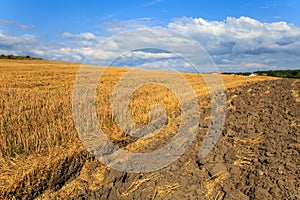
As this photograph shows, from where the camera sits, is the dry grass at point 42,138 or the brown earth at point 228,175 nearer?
the brown earth at point 228,175

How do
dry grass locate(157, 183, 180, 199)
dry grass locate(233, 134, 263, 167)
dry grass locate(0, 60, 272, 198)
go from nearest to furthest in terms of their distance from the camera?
dry grass locate(157, 183, 180, 199) → dry grass locate(0, 60, 272, 198) → dry grass locate(233, 134, 263, 167)

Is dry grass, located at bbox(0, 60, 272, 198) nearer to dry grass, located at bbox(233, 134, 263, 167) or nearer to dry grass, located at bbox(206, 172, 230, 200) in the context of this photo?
dry grass, located at bbox(233, 134, 263, 167)

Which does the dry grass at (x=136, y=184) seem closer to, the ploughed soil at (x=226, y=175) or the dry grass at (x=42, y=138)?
the ploughed soil at (x=226, y=175)

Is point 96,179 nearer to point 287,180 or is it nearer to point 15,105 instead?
point 287,180

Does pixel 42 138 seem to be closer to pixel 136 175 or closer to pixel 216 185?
pixel 136 175

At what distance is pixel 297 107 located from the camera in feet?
39.8

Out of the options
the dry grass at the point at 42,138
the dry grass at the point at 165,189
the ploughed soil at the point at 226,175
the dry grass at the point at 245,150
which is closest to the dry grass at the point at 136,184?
the ploughed soil at the point at 226,175

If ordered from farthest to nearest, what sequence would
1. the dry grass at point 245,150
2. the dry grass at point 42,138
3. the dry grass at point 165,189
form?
the dry grass at point 245,150, the dry grass at point 42,138, the dry grass at point 165,189

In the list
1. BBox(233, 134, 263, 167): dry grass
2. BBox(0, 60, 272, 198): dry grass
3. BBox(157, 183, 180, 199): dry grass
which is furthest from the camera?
BBox(233, 134, 263, 167): dry grass

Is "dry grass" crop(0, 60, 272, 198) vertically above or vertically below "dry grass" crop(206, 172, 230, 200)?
above

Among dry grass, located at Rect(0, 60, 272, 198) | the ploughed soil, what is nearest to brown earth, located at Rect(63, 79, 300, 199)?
the ploughed soil

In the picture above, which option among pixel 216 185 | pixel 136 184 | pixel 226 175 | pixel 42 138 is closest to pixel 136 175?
pixel 136 184

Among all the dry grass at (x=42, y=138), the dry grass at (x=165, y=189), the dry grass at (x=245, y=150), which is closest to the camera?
the dry grass at (x=165, y=189)

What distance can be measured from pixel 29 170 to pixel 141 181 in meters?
1.86
